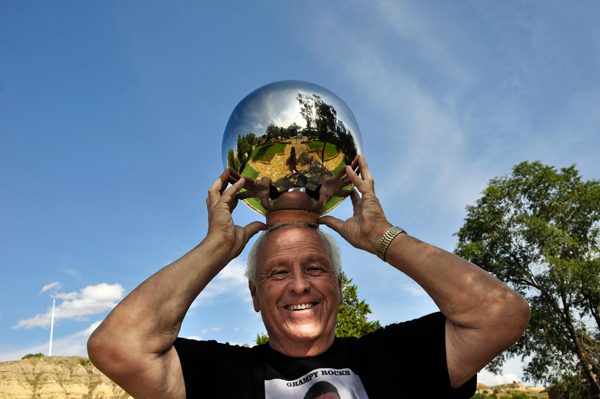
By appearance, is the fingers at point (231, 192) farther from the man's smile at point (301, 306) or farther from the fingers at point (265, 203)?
the man's smile at point (301, 306)

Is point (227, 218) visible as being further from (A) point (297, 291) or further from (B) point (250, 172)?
(A) point (297, 291)

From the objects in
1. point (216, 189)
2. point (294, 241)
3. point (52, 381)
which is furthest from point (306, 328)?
point (52, 381)

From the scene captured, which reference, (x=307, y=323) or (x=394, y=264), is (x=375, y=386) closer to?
(x=307, y=323)

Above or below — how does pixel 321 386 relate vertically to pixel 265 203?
below

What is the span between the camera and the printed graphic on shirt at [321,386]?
95.5 inches

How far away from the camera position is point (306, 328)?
105 inches

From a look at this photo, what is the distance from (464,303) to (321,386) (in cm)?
102

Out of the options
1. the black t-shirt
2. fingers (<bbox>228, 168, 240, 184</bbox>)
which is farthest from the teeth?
fingers (<bbox>228, 168, 240, 184</bbox>)

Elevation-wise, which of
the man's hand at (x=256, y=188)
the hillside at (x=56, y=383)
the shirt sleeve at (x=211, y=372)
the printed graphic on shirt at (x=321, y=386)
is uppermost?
the hillside at (x=56, y=383)

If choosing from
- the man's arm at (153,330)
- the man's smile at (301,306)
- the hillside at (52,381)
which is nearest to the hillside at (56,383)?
the hillside at (52,381)

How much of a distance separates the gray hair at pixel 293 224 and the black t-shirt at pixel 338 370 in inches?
24.0

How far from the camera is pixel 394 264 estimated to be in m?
2.65

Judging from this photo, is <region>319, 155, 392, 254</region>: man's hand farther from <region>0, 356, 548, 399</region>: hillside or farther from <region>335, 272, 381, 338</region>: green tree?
<region>0, 356, 548, 399</region>: hillside

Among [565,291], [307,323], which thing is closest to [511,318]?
[307,323]
